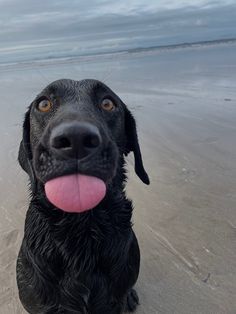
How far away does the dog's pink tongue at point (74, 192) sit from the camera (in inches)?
102

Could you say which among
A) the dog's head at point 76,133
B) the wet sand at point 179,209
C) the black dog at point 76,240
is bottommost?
the wet sand at point 179,209

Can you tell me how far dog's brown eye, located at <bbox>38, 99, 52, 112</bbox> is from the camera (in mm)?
3218

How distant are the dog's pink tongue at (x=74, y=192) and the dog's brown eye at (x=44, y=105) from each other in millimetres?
739

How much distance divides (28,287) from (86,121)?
1.50 metres

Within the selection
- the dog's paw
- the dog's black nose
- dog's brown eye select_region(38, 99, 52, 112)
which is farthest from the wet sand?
the dog's black nose

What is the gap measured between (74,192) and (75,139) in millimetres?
312

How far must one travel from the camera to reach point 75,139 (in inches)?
97.9

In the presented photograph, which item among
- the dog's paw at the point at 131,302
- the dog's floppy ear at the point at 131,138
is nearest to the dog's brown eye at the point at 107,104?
the dog's floppy ear at the point at 131,138

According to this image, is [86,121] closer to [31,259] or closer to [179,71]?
[31,259]

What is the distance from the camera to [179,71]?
682 inches

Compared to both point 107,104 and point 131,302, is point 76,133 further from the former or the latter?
point 131,302

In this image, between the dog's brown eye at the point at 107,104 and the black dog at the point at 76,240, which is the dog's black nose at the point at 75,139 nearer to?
the black dog at the point at 76,240

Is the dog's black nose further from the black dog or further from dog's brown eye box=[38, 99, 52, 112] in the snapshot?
dog's brown eye box=[38, 99, 52, 112]

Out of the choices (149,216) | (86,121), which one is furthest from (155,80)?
(86,121)
